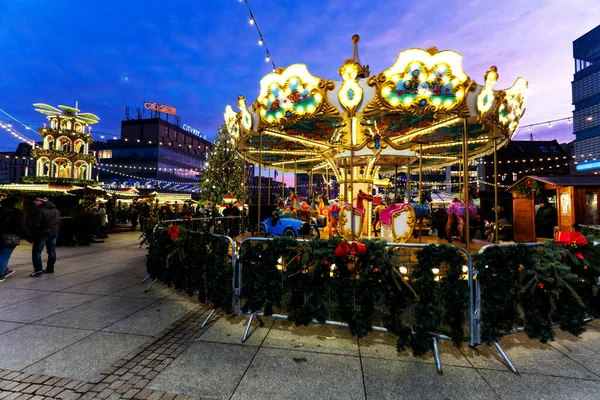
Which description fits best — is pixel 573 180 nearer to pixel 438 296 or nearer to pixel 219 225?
pixel 438 296

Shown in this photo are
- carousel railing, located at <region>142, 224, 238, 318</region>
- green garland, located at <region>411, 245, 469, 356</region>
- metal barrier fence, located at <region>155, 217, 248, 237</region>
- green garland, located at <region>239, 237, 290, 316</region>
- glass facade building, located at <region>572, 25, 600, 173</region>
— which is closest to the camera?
green garland, located at <region>411, 245, 469, 356</region>

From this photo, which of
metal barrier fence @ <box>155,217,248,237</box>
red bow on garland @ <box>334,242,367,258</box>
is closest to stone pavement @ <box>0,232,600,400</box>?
red bow on garland @ <box>334,242,367,258</box>

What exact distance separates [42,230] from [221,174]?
849 inches

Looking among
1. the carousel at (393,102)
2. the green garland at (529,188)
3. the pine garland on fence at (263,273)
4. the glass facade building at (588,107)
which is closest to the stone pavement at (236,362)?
the pine garland on fence at (263,273)

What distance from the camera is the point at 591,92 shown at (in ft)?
109

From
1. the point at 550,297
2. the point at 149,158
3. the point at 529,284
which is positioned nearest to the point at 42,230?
the point at 529,284

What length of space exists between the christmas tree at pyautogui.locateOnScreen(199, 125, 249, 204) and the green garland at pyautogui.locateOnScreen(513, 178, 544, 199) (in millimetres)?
21662

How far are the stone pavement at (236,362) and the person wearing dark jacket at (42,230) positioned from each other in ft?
8.16

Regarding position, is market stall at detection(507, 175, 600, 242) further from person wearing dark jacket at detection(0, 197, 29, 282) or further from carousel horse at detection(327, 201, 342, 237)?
person wearing dark jacket at detection(0, 197, 29, 282)

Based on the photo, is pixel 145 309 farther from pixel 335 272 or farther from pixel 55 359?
pixel 335 272

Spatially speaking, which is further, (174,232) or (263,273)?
(174,232)

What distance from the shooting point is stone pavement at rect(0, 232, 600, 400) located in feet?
8.89

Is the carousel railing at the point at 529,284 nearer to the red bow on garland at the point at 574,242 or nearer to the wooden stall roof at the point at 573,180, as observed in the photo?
the red bow on garland at the point at 574,242

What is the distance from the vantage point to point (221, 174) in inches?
1108
